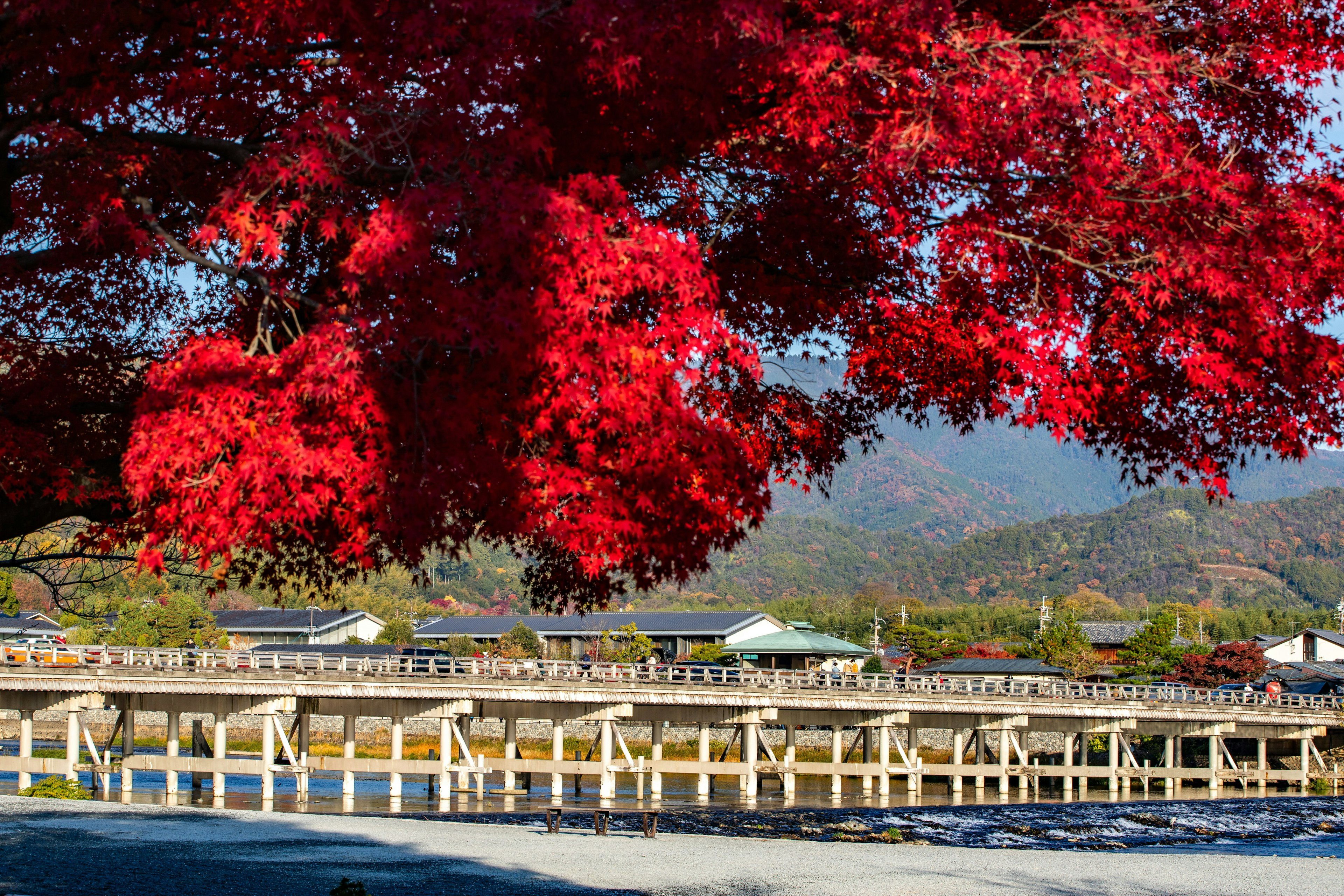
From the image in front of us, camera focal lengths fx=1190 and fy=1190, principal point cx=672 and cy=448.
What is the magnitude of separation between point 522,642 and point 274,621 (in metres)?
24.6

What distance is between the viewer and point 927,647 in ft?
322

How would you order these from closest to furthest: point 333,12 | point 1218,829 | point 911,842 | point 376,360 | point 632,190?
point 376,360, point 333,12, point 632,190, point 911,842, point 1218,829

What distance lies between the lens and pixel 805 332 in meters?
9.30

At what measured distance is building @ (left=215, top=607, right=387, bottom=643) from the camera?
4023 inches

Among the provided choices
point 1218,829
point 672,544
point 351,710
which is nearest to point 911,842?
point 1218,829

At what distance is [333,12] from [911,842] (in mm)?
28522

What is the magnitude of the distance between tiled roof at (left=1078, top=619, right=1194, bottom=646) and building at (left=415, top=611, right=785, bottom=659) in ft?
131

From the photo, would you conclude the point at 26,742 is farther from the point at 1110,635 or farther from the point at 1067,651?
the point at 1110,635

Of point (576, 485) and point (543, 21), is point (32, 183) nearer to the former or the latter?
point (543, 21)

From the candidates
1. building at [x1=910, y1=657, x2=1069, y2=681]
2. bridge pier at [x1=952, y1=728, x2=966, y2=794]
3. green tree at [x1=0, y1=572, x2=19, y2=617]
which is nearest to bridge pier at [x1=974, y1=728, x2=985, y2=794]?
bridge pier at [x1=952, y1=728, x2=966, y2=794]

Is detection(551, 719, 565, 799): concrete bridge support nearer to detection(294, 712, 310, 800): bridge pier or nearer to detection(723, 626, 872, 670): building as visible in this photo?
detection(294, 712, 310, 800): bridge pier

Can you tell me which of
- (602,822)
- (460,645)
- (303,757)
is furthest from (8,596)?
(602,822)

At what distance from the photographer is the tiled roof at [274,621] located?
10250 cm

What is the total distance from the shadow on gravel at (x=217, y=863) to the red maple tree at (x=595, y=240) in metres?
7.65
